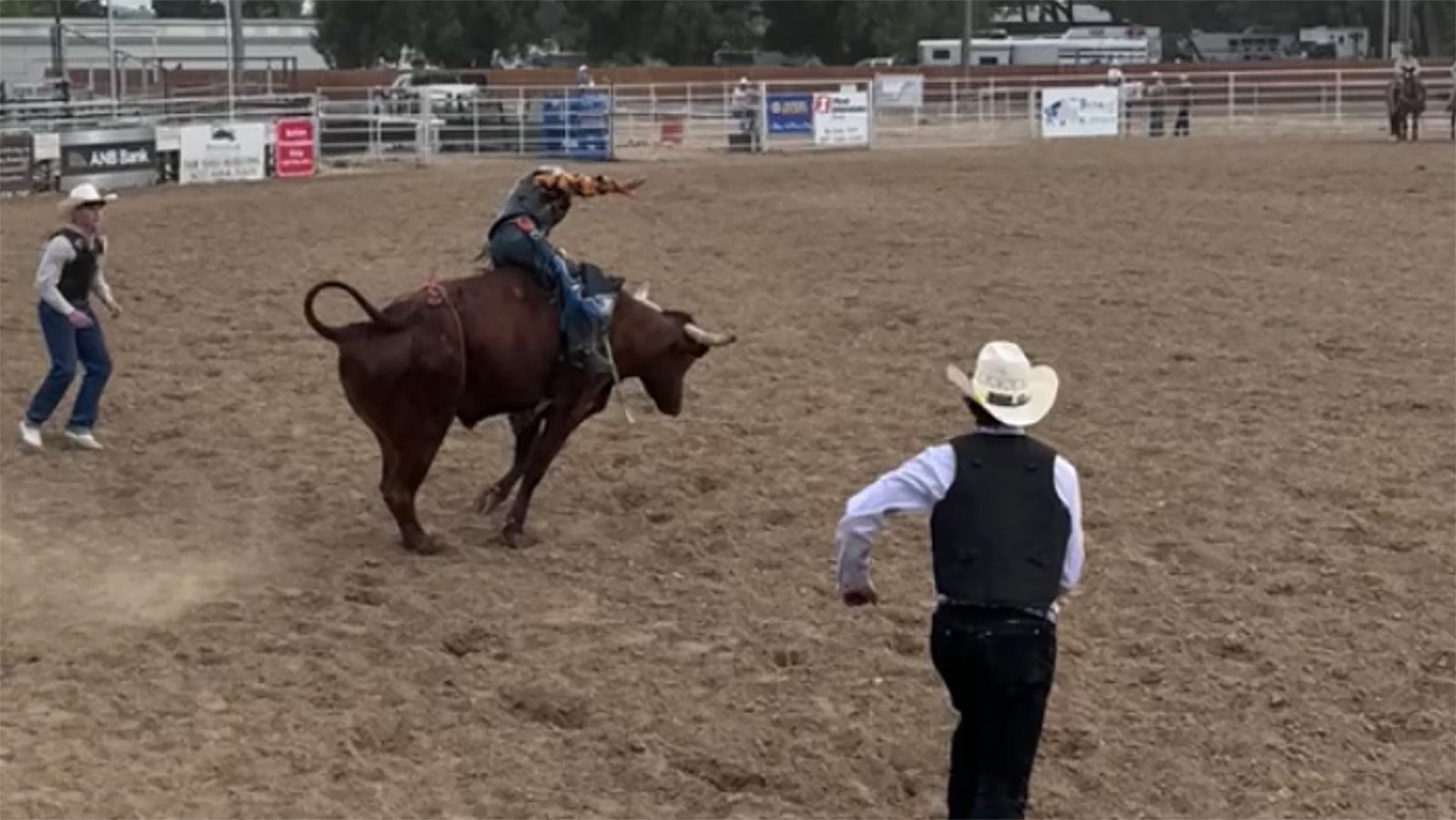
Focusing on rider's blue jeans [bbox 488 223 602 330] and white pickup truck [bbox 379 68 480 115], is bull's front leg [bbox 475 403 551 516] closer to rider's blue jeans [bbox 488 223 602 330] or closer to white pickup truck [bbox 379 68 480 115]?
rider's blue jeans [bbox 488 223 602 330]

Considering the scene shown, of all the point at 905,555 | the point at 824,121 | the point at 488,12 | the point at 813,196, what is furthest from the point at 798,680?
the point at 488,12

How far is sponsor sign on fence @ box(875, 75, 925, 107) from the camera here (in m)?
47.7

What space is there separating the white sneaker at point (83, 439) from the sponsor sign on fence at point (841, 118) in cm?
2688

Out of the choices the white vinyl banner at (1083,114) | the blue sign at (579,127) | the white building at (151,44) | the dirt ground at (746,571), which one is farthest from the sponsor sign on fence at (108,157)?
the white building at (151,44)

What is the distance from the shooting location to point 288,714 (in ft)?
23.7

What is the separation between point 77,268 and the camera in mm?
11430

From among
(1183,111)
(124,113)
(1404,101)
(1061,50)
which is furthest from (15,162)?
(1061,50)

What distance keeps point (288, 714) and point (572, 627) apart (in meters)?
1.42

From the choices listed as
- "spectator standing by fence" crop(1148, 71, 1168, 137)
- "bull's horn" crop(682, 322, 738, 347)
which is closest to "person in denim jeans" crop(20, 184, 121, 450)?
"bull's horn" crop(682, 322, 738, 347)

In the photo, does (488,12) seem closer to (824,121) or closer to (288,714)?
(824,121)

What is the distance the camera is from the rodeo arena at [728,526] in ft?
21.3

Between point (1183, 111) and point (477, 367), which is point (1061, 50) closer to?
point (1183, 111)

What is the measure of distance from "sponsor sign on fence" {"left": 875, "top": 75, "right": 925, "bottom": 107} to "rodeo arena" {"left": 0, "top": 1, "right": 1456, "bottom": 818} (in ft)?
92.1

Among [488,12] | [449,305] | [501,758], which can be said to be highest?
[488,12]
